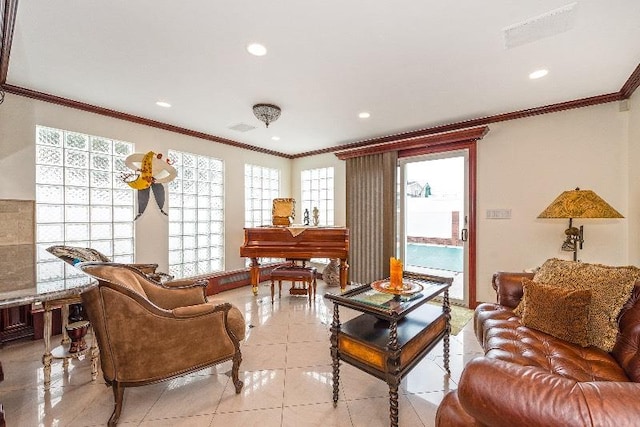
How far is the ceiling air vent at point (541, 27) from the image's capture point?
1.72m

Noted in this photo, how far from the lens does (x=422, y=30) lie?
188 cm

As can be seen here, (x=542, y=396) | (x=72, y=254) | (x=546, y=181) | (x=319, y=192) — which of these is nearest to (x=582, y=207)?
(x=546, y=181)

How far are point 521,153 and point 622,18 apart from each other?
1.80 meters

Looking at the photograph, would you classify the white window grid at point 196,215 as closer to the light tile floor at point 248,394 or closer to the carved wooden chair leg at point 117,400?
the light tile floor at point 248,394

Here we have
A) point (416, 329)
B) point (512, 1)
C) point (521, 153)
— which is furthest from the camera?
point (521, 153)

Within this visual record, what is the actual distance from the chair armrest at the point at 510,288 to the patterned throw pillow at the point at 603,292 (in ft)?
1.03

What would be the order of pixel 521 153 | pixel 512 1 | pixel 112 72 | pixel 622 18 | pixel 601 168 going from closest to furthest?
pixel 512 1, pixel 622 18, pixel 112 72, pixel 601 168, pixel 521 153

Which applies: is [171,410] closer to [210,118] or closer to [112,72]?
[112,72]

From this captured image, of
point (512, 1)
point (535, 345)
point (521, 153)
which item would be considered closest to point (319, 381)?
point (535, 345)

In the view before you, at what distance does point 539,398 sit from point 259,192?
5.02 metres

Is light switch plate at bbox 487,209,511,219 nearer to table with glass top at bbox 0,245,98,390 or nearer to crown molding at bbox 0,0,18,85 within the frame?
table with glass top at bbox 0,245,98,390

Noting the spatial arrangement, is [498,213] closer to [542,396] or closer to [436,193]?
[436,193]

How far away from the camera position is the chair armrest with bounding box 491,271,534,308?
2.33 m

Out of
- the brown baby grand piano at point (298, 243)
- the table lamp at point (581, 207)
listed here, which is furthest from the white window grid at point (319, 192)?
the table lamp at point (581, 207)
